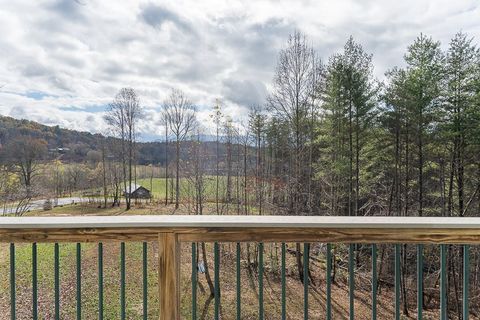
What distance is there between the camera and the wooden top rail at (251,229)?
1.27 m

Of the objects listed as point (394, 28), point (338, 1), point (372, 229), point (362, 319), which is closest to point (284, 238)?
point (372, 229)

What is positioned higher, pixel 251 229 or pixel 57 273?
pixel 251 229

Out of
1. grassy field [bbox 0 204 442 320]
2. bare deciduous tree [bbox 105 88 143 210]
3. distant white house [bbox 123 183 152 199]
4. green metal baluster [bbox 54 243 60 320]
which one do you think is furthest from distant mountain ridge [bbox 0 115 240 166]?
green metal baluster [bbox 54 243 60 320]

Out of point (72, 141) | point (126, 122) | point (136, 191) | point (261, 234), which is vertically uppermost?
point (126, 122)

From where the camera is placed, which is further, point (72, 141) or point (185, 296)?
point (72, 141)

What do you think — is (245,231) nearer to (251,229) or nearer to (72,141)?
(251,229)

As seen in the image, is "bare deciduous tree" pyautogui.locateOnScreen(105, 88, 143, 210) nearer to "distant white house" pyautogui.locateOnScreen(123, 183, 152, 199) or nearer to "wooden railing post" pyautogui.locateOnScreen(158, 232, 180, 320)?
"distant white house" pyautogui.locateOnScreen(123, 183, 152, 199)

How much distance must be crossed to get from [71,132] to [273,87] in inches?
368

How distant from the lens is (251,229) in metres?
1.27

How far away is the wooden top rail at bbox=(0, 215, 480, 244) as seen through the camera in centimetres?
127

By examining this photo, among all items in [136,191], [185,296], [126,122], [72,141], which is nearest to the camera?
[185,296]

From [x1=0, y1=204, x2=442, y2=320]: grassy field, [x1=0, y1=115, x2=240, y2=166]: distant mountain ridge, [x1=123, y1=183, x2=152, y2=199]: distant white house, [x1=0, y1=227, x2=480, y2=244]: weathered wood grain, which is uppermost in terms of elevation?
[x1=0, y1=115, x2=240, y2=166]: distant mountain ridge

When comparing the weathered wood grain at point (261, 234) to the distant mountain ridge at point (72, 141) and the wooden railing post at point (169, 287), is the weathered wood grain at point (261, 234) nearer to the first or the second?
the wooden railing post at point (169, 287)

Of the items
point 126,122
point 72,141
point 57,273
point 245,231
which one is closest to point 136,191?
point 126,122
